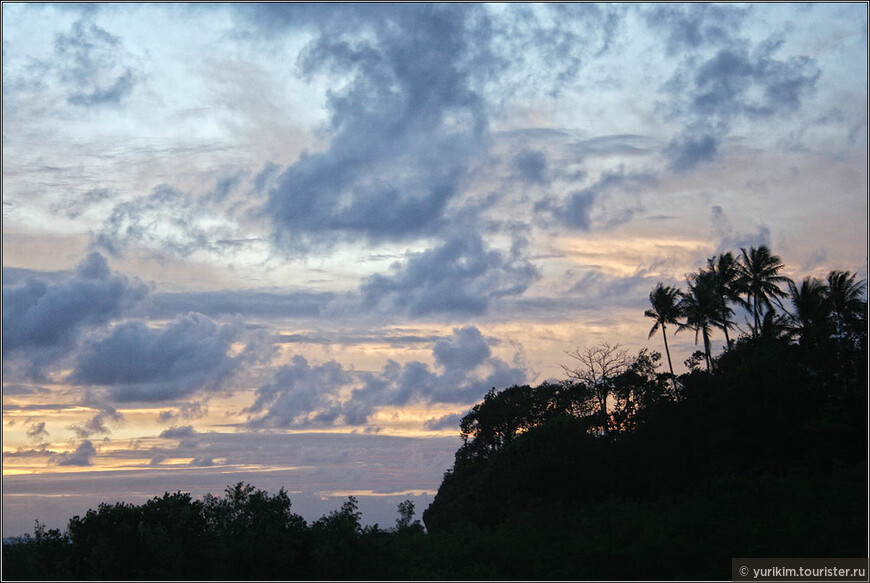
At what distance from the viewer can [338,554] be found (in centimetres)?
3119

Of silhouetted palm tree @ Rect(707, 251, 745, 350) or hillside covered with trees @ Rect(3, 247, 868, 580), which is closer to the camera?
hillside covered with trees @ Rect(3, 247, 868, 580)

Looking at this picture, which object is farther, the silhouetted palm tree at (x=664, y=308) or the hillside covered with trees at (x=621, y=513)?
the silhouetted palm tree at (x=664, y=308)

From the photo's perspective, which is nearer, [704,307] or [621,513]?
[621,513]

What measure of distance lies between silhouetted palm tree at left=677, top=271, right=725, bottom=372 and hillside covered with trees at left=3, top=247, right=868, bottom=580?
1479cm

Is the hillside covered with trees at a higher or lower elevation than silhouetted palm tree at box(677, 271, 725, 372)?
lower

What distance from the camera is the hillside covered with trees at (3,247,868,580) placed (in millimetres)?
31219

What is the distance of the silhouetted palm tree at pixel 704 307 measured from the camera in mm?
70375

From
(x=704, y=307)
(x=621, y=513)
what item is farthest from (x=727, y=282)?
(x=621, y=513)

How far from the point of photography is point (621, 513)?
1372 inches

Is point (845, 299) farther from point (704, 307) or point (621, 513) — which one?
point (621, 513)

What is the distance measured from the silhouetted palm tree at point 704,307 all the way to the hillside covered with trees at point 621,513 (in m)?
14.8

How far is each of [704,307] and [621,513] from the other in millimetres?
39953

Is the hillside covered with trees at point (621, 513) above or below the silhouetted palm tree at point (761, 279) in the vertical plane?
below

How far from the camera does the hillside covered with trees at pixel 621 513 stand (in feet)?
102
